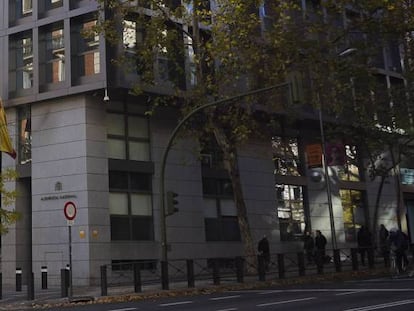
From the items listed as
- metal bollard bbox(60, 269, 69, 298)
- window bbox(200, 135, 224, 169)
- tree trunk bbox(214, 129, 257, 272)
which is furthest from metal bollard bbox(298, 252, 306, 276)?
metal bollard bbox(60, 269, 69, 298)

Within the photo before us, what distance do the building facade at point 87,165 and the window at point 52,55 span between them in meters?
0.05

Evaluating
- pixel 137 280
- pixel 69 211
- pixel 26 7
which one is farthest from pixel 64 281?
pixel 26 7

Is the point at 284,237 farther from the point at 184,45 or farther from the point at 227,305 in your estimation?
the point at 227,305

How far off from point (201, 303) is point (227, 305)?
1.23 m

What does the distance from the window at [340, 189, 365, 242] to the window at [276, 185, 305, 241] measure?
381cm

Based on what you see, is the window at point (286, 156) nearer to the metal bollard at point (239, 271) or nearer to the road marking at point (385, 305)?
the metal bollard at point (239, 271)

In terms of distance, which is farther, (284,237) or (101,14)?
(284,237)

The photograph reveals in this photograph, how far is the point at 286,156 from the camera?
34.6m

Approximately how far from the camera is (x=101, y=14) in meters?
25.8

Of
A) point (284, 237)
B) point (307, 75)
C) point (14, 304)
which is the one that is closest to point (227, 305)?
point (14, 304)

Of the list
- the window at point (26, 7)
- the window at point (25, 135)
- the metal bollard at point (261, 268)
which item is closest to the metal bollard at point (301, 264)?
the metal bollard at point (261, 268)

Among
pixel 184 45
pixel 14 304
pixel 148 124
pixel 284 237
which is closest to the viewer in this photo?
pixel 14 304

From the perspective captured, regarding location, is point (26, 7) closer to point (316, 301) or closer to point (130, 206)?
point (130, 206)

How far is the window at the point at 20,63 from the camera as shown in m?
28.1
